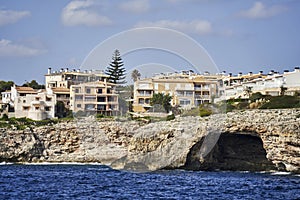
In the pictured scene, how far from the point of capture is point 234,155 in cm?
5747

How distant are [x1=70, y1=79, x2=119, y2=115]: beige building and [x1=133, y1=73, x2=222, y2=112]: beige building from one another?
3.28 metres

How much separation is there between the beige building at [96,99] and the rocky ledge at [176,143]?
12798 millimetres

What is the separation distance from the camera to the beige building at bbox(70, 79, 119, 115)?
287 feet

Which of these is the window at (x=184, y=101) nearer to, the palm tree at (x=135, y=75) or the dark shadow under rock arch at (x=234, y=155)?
the palm tree at (x=135, y=75)

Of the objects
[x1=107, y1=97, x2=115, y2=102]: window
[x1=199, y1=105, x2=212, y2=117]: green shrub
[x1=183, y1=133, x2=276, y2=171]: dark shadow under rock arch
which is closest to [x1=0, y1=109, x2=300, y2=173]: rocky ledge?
[x1=183, y1=133, x2=276, y2=171]: dark shadow under rock arch

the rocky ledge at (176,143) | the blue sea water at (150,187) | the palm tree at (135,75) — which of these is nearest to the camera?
the blue sea water at (150,187)

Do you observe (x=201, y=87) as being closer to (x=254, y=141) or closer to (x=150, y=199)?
(x=254, y=141)

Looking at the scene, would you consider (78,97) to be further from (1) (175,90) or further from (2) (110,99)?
(1) (175,90)

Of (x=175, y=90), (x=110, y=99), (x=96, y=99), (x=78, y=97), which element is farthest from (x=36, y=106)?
(x=175, y=90)

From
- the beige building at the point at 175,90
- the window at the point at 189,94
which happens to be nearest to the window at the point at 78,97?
the beige building at the point at 175,90

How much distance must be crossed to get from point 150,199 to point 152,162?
26.6 m

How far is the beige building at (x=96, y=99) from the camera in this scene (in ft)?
287

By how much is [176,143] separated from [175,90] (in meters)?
36.3

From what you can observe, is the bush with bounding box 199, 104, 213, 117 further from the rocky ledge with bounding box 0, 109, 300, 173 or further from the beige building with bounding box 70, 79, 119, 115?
the beige building with bounding box 70, 79, 119, 115
